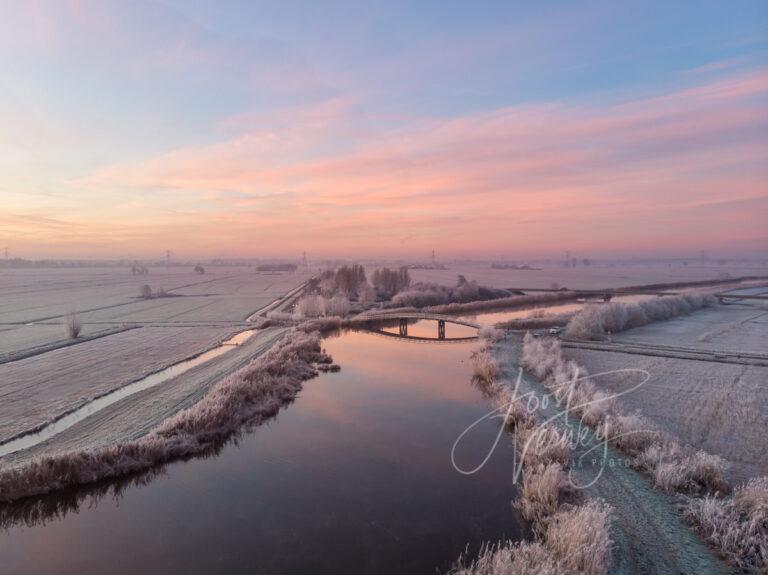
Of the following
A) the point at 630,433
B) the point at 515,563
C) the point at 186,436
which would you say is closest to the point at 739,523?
the point at 630,433

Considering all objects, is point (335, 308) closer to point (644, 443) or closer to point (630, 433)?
point (630, 433)

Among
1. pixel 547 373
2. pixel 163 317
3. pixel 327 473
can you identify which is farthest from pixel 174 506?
pixel 163 317

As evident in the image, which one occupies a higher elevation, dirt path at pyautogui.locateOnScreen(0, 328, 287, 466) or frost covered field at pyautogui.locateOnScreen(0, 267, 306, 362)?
frost covered field at pyautogui.locateOnScreen(0, 267, 306, 362)

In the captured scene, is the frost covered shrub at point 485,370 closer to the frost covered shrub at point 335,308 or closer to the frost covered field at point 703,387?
the frost covered field at point 703,387

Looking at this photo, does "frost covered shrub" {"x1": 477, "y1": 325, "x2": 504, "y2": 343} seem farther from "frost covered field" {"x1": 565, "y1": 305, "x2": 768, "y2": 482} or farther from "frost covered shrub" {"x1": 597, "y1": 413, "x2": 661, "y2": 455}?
"frost covered shrub" {"x1": 597, "y1": 413, "x2": 661, "y2": 455}

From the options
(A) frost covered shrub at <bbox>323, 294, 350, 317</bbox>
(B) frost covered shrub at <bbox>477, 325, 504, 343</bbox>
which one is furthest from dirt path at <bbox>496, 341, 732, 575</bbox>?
(A) frost covered shrub at <bbox>323, 294, 350, 317</bbox>
